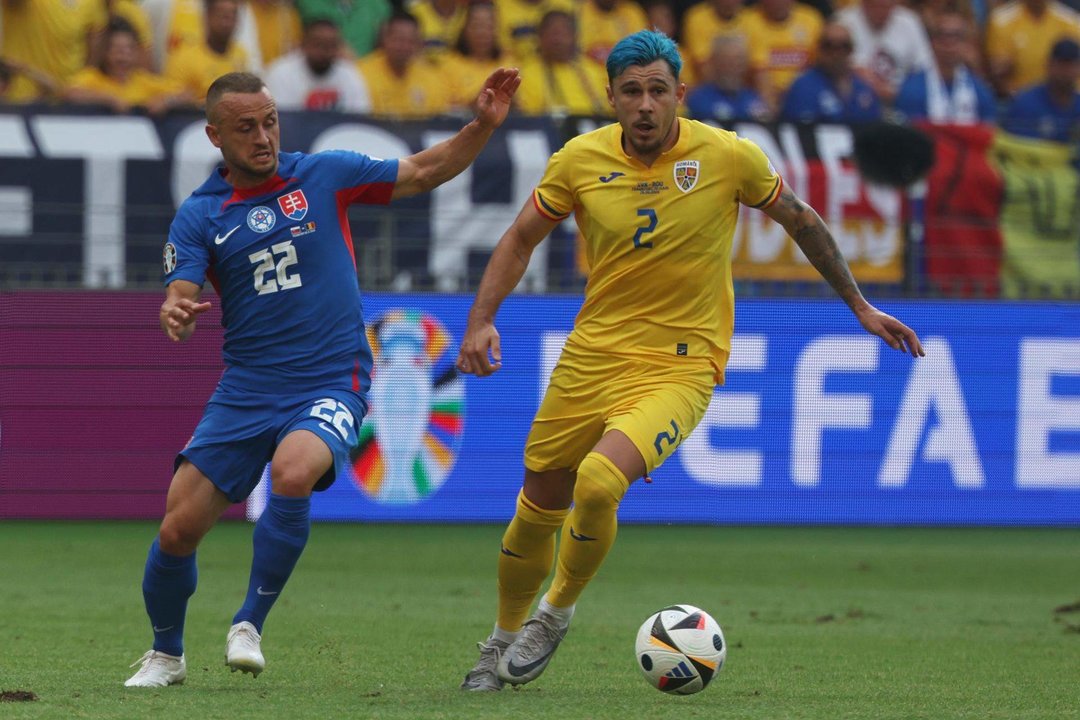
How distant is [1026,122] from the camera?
13125 mm

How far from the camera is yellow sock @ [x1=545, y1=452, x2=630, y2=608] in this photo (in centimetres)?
598

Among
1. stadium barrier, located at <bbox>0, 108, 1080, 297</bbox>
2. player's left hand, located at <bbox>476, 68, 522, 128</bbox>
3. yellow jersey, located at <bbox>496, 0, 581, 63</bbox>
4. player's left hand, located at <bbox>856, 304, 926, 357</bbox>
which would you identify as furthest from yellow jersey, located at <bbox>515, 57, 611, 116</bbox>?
player's left hand, located at <bbox>856, 304, 926, 357</bbox>

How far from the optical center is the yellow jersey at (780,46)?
14414mm

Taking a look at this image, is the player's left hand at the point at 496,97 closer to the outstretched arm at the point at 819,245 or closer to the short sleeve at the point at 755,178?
the short sleeve at the point at 755,178

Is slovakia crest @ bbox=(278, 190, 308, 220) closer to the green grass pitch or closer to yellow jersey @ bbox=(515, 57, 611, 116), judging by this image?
the green grass pitch

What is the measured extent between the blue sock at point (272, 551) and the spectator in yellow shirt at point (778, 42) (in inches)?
352

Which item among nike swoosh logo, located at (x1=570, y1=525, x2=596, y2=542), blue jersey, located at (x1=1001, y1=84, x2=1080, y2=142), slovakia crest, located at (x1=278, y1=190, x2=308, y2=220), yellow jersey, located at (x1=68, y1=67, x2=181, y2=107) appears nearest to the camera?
nike swoosh logo, located at (x1=570, y1=525, x2=596, y2=542)

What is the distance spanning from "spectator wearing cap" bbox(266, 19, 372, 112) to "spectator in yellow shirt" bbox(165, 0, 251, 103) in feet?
1.01

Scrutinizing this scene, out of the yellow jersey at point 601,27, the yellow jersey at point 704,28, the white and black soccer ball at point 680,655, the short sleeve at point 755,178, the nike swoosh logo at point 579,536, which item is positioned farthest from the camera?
the yellow jersey at point 704,28

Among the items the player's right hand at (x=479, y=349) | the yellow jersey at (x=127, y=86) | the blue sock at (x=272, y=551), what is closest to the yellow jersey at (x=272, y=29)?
the yellow jersey at (x=127, y=86)

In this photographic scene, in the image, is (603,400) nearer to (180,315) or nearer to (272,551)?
(272,551)

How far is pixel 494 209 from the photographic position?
1209 centimetres

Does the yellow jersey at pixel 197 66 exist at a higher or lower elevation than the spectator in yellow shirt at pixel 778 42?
lower

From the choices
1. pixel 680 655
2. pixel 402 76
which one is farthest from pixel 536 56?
pixel 680 655
